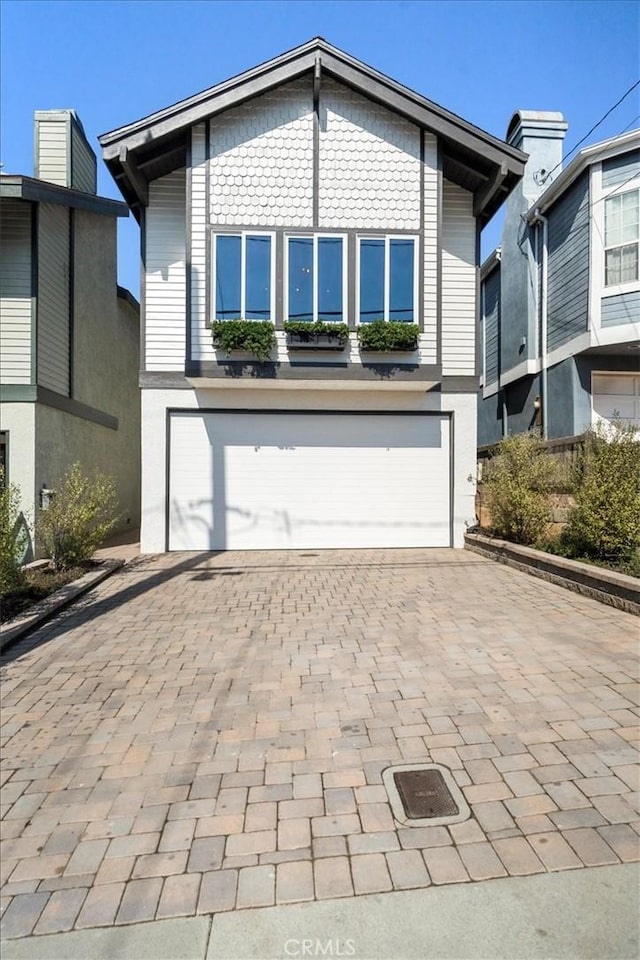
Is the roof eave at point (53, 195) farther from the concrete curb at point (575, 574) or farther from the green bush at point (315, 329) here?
the concrete curb at point (575, 574)

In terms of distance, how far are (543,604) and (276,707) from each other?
3625 millimetres

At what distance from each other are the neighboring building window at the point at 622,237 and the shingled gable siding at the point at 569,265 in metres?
0.41

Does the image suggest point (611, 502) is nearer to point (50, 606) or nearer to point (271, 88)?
point (50, 606)

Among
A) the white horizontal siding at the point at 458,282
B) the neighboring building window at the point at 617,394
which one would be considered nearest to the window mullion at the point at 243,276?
the white horizontal siding at the point at 458,282

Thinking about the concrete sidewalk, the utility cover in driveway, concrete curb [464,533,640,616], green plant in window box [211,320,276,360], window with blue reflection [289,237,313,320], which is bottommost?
the concrete sidewalk

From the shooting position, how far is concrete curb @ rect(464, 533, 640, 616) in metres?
5.45

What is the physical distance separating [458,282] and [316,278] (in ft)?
9.52

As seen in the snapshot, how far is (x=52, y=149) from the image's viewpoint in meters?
10.8

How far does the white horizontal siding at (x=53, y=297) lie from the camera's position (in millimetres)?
9406

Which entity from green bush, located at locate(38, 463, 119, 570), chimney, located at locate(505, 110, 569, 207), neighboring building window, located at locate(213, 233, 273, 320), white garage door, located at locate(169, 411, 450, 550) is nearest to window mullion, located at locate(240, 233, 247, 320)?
neighboring building window, located at locate(213, 233, 273, 320)

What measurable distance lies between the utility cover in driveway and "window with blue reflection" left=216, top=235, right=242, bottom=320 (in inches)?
322

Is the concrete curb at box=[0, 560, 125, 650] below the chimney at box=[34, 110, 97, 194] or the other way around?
below

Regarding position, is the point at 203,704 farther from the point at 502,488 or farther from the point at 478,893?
the point at 502,488

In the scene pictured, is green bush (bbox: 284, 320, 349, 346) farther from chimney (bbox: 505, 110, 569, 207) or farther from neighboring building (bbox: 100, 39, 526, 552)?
chimney (bbox: 505, 110, 569, 207)
